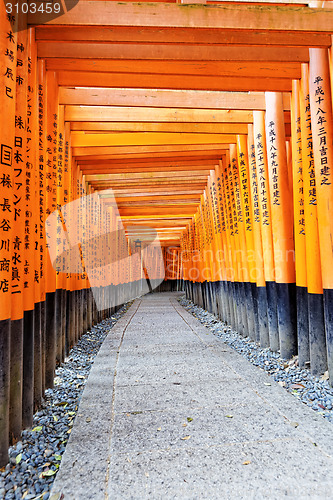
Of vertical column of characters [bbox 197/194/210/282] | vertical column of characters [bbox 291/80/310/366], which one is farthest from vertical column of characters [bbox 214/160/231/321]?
vertical column of characters [bbox 291/80/310/366]

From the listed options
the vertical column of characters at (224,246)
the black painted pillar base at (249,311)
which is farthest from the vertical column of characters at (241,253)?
the vertical column of characters at (224,246)

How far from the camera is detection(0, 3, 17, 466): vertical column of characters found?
2.27 meters

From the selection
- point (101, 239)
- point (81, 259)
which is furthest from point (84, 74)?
point (101, 239)

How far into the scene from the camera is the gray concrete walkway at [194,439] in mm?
1879

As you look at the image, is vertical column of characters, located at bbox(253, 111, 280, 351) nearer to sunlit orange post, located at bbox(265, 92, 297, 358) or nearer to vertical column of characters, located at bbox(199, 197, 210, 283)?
sunlit orange post, located at bbox(265, 92, 297, 358)

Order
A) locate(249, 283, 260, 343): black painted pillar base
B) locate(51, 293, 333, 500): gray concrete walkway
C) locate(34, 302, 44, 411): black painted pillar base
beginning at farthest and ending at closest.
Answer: locate(249, 283, 260, 343): black painted pillar base < locate(34, 302, 44, 411): black painted pillar base < locate(51, 293, 333, 500): gray concrete walkway

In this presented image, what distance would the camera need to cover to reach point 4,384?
7.55 feet

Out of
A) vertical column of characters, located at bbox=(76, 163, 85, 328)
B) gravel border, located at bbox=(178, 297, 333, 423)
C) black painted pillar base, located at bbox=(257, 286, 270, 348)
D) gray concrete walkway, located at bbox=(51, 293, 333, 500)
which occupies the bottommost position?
gravel border, located at bbox=(178, 297, 333, 423)

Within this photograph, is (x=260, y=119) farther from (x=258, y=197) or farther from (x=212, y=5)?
(x=212, y=5)

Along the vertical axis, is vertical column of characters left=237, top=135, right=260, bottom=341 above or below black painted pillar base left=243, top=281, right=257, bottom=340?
above

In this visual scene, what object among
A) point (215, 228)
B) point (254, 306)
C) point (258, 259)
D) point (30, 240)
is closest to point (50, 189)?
point (30, 240)

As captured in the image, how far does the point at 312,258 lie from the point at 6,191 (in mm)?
3238

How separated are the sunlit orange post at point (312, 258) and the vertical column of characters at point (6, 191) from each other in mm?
3152

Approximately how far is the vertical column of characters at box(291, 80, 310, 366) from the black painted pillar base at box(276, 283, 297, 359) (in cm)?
39
